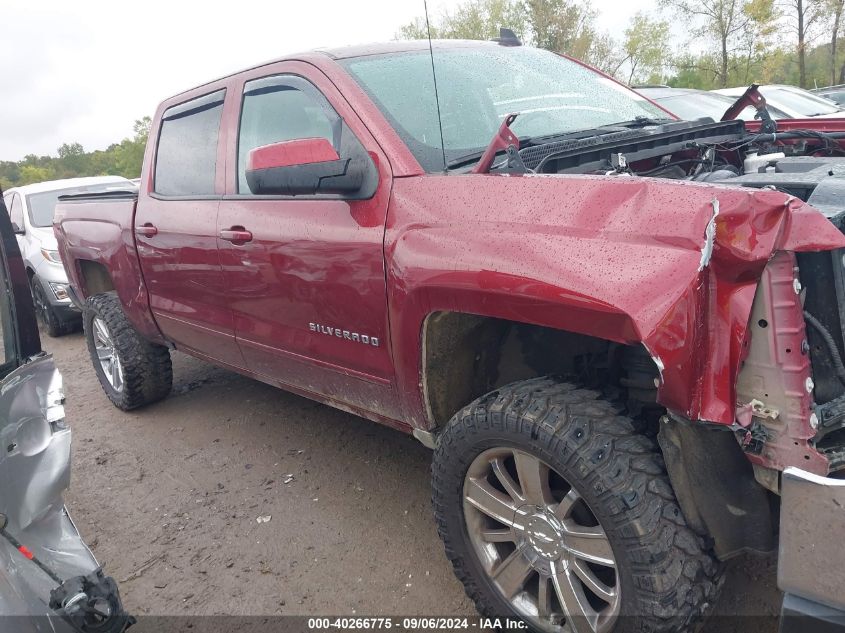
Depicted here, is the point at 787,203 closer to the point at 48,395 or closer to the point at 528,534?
the point at 528,534

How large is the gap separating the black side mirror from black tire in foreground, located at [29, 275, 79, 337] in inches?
232

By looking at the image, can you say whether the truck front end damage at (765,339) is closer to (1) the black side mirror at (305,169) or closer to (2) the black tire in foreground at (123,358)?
(1) the black side mirror at (305,169)

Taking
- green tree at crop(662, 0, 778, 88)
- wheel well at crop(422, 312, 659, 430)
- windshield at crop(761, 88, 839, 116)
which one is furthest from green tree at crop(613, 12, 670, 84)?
wheel well at crop(422, 312, 659, 430)

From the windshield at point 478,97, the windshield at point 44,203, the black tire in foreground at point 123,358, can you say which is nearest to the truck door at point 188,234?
the black tire in foreground at point 123,358

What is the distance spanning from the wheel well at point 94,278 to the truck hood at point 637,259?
12.0ft

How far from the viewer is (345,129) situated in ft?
8.23

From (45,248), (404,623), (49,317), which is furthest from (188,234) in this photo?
(49,317)

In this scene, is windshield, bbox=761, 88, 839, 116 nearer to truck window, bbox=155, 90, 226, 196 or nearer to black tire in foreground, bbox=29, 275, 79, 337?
truck window, bbox=155, 90, 226, 196

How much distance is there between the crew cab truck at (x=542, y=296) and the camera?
5.13ft

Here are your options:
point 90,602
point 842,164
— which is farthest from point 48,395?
point 842,164

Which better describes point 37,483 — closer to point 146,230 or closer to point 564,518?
point 564,518

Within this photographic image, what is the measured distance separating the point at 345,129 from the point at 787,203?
157cm

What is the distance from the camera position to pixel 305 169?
2301mm

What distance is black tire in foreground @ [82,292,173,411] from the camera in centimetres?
443
